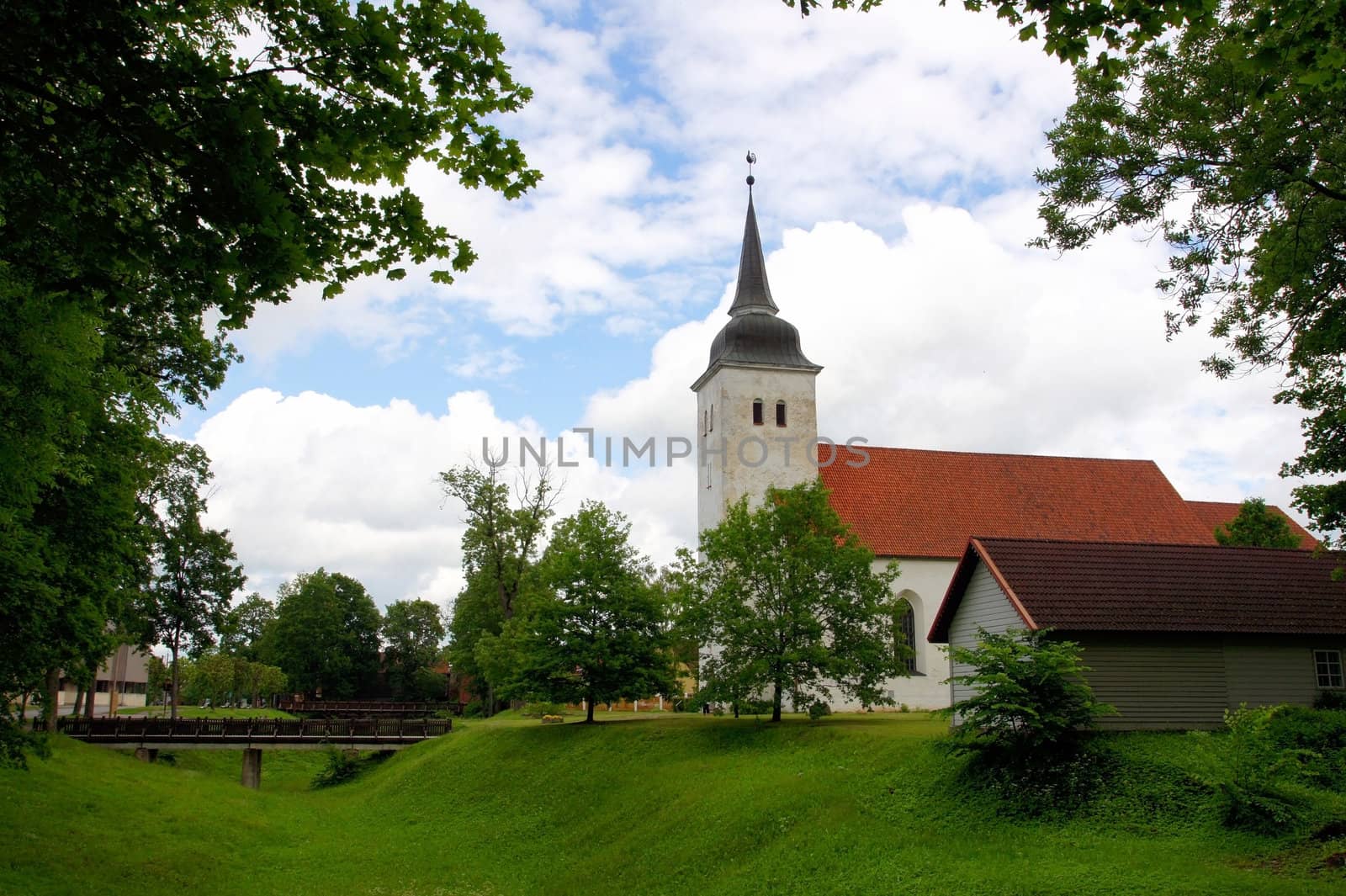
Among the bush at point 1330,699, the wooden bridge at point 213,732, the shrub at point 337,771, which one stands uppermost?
the bush at point 1330,699

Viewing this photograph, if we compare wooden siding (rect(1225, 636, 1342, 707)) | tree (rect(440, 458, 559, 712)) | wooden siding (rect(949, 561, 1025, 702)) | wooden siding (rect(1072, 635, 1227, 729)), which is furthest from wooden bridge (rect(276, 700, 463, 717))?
wooden siding (rect(1225, 636, 1342, 707))

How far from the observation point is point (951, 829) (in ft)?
50.6

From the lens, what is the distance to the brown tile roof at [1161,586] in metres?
19.5

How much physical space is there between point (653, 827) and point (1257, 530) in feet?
82.3

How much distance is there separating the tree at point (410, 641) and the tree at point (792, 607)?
58.1m

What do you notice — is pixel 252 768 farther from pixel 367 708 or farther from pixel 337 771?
pixel 367 708

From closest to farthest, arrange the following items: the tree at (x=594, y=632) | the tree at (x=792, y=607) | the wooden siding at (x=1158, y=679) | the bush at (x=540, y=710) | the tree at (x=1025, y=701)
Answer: the tree at (x=1025, y=701) < the wooden siding at (x=1158, y=679) < the tree at (x=792, y=607) < the tree at (x=594, y=632) < the bush at (x=540, y=710)

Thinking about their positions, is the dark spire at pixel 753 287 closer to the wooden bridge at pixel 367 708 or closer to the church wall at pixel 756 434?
the church wall at pixel 756 434

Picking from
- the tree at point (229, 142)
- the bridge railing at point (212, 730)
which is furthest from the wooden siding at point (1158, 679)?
the bridge railing at point (212, 730)

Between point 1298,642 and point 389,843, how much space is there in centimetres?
2050

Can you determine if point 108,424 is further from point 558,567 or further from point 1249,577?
point 1249,577

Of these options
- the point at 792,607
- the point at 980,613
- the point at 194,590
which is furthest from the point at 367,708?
the point at 980,613

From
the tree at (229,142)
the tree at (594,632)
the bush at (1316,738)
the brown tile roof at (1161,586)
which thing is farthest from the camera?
the tree at (594,632)

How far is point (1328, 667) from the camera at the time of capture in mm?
20875
